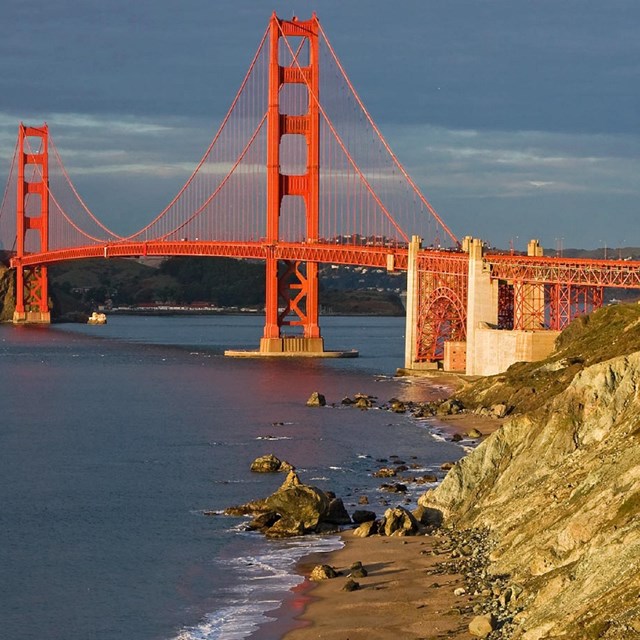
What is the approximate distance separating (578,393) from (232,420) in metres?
31.7

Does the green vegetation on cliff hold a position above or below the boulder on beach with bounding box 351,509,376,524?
above

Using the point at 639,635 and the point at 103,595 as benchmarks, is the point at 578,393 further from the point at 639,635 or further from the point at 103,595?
the point at 639,635

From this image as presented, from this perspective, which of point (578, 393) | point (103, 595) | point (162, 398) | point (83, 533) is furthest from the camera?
point (162, 398)

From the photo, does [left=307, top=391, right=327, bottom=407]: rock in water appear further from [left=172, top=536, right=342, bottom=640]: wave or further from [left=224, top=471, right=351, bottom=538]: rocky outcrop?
[left=172, top=536, right=342, bottom=640]: wave

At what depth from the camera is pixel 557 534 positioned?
88.6 feet

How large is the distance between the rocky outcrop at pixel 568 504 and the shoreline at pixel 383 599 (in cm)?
117

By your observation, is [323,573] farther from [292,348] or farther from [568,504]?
[292,348]

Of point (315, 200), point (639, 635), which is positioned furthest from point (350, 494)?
point (315, 200)

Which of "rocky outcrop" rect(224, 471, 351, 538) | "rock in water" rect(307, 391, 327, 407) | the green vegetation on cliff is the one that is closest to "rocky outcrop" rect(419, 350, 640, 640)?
"rocky outcrop" rect(224, 471, 351, 538)

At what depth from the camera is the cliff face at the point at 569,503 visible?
2261 cm

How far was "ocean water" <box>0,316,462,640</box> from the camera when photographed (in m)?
29.9

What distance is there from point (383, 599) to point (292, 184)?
258ft

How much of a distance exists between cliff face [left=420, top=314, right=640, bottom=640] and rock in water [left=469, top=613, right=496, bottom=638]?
0.46 meters

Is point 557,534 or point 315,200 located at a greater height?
point 315,200
